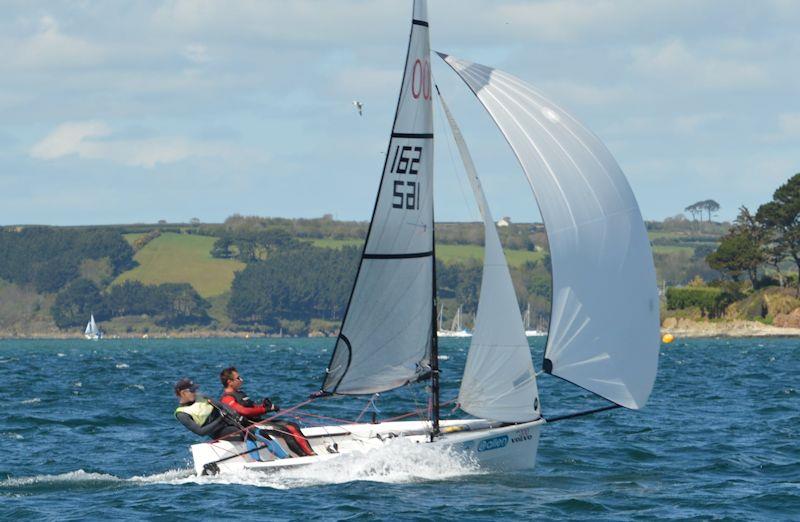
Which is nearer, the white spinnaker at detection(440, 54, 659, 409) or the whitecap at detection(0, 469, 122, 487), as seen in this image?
the white spinnaker at detection(440, 54, 659, 409)

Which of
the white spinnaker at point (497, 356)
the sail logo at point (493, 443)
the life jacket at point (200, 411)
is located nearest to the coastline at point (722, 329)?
the white spinnaker at point (497, 356)

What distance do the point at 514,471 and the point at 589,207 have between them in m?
4.07

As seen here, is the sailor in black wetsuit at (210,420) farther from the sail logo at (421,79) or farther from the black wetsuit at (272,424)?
the sail logo at (421,79)

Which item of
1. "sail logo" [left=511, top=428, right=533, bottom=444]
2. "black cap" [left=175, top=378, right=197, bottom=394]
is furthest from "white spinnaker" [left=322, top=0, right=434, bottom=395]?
"black cap" [left=175, top=378, right=197, bottom=394]

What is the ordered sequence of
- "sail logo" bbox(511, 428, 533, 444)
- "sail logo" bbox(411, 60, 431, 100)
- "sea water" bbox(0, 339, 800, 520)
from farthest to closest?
"sail logo" bbox(511, 428, 533, 444) < "sail logo" bbox(411, 60, 431, 100) < "sea water" bbox(0, 339, 800, 520)

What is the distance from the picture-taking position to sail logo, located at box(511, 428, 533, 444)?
62.7 feet

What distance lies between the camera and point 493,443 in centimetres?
1881

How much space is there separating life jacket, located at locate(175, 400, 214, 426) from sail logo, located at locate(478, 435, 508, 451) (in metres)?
3.81

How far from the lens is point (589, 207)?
1800 cm

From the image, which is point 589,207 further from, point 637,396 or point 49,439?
point 49,439

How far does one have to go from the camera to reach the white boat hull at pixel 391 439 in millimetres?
18250

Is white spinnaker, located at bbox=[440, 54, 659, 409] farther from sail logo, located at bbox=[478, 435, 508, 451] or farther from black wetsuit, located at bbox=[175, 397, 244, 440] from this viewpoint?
black wetsuit, located at bbox=[175, 397, 244, 440]

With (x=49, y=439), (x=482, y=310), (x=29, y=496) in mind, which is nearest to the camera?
(x=29, y=496)

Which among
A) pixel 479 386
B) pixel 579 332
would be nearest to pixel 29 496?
pixel 479 386
